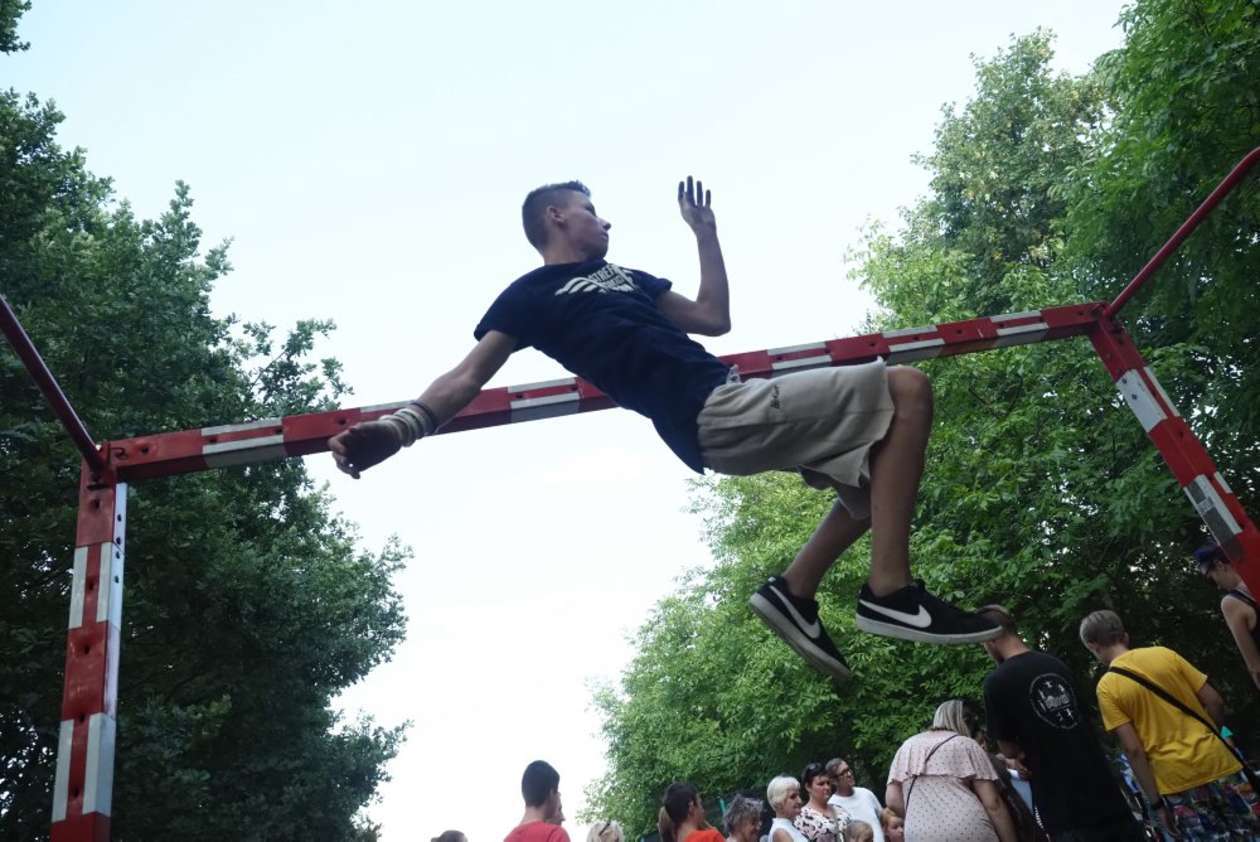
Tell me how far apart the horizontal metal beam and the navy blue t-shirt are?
4.05 feet

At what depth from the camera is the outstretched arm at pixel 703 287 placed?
3.07 metres

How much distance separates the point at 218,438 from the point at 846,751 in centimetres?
1919

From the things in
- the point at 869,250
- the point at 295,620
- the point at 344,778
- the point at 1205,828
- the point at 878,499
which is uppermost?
the point at 869,250

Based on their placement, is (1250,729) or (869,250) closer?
(1250,729)

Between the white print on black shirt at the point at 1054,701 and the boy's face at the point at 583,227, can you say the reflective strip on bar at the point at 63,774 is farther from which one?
the white print on black shirt at the point at 1054,701

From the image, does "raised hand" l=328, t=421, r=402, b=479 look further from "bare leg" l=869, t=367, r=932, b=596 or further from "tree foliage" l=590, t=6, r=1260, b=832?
"tree foliage" l=590, t=6, r=1260, b=832

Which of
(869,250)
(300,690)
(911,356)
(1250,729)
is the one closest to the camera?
(911,356)

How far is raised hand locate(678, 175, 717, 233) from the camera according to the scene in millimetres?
3215

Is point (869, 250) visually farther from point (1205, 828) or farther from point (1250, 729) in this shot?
point (1205, 828)

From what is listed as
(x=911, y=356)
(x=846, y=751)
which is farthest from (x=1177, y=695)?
(x=846, y=751)

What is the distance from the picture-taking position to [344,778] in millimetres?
15961

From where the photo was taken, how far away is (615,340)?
8.48ft

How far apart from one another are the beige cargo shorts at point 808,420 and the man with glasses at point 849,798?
5149 mm

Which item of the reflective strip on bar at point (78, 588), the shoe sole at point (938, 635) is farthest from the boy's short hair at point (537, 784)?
the shoe sole at point (938, 635)
